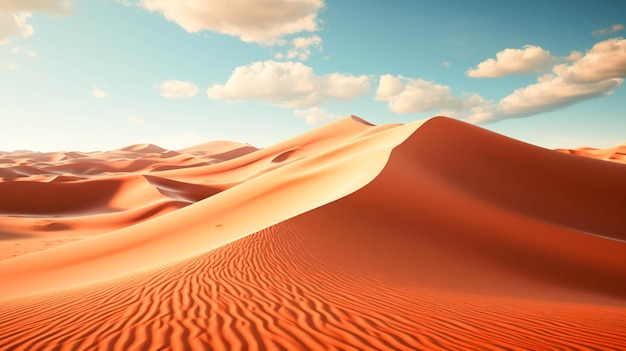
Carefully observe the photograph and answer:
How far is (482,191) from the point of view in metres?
14.3

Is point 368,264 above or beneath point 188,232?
beneath

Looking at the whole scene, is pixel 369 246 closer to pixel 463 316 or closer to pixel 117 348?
pixel 463 316

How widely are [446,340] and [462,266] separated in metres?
4.10

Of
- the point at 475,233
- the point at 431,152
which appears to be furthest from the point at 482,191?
the point at 475,233

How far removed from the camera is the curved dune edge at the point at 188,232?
962cm

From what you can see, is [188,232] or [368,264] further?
[188,232]

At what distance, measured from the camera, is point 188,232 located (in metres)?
12.9

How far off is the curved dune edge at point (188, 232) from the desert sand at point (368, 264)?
0.34ft

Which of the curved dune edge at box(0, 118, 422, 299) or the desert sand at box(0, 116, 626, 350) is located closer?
the desert sand at box(0, 116, 626, 350)

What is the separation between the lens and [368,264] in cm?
660

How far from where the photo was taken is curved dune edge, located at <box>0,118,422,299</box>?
9.62m

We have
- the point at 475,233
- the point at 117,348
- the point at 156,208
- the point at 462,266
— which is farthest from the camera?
the point at 156,208

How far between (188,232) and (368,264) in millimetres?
8472

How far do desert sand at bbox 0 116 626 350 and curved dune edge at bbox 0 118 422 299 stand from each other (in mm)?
104
